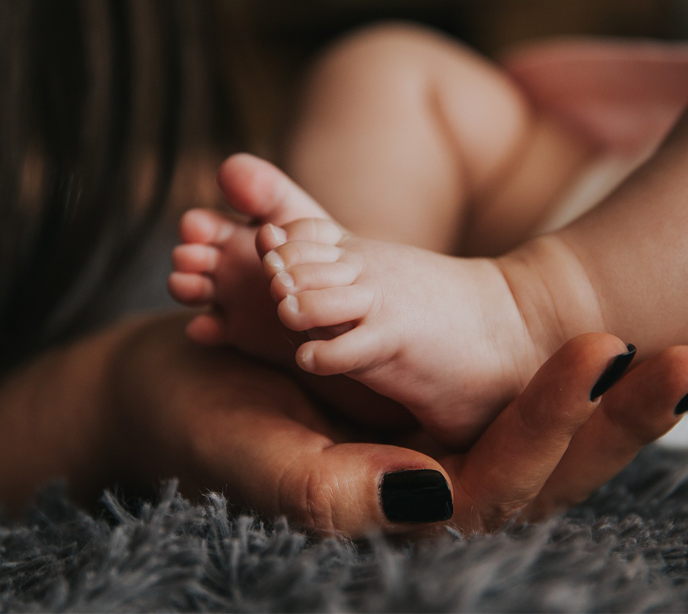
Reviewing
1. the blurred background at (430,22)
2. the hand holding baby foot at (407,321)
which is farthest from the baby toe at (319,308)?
the blurred background at (430,22)

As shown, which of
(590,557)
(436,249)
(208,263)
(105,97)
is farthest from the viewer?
(105,97)

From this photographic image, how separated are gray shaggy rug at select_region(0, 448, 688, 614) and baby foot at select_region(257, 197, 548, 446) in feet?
0.27

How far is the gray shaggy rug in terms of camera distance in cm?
26

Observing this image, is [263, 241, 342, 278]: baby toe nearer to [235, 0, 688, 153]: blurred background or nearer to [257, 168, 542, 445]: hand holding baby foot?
[257, 168, 542, 445]: hand holding baby foot

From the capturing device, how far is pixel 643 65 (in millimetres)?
816

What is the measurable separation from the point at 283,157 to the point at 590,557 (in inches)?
21.6

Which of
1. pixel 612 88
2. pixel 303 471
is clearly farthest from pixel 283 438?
pixel 612 88

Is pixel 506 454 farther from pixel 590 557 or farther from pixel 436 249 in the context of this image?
pixel 436 249

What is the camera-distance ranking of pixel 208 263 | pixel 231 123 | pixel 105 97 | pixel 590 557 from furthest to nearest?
pixel 231 123 → pixel 105 97 → pixel 208 263 → pixel 590 557

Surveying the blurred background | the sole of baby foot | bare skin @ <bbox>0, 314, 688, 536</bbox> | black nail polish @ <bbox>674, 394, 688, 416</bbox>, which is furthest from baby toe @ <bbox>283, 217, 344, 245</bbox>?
the blurred background

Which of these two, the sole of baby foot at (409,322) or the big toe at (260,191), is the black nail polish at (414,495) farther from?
the big toe at (260,191)

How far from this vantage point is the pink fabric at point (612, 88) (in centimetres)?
81

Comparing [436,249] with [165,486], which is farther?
[436,249]

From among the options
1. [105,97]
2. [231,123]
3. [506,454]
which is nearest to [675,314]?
[506,454]
